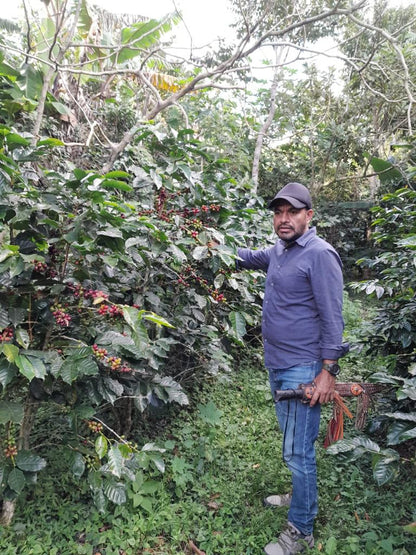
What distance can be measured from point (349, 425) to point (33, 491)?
204cm

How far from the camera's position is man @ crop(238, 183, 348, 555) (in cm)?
171

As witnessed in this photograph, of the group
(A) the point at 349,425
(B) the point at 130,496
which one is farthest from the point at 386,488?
(B) the point at 130,496

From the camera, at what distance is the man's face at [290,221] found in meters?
1.84

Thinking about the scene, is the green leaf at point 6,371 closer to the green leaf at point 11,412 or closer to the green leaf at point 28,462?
the green leaf at point 11,412

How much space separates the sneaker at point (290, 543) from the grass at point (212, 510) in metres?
0.05

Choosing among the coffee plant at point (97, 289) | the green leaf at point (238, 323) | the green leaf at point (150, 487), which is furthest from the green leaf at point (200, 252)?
the green leaf at point (150, 487)

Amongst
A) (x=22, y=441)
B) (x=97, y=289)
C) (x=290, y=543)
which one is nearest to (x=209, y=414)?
(x=290, y=543)

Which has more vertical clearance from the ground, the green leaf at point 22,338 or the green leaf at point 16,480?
the green leaf at point 22,338

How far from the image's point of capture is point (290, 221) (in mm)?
1846

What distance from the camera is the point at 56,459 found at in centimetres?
221

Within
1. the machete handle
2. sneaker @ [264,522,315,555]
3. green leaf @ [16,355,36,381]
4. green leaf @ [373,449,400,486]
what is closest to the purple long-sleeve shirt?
the machete handle

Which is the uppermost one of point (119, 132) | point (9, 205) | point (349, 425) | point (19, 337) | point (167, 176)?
point (119, 132)

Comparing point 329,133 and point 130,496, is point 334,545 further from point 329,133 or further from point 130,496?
point 329,133

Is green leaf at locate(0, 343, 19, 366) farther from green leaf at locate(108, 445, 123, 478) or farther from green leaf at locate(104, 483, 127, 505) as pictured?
green leaf at locate(104, 483, 127, 505)
